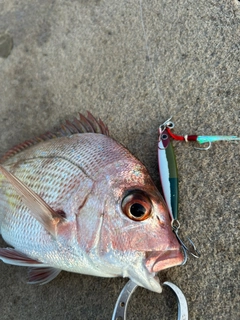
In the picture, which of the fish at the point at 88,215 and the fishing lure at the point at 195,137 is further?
the fishing lure at the point at 195,137

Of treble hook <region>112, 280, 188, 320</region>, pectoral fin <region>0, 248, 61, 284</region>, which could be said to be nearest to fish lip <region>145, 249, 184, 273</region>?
treble hook <region>112, 280, 188, 320</region>

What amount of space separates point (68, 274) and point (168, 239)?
63 cm

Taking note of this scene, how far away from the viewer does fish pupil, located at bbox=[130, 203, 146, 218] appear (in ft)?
3.53

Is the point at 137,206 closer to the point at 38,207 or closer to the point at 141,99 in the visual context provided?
the point at 38,207

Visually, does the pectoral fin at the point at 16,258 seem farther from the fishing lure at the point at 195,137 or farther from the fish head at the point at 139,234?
the fishing lure at the point at 195,137

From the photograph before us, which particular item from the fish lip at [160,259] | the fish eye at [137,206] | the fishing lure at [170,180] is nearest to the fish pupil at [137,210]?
the fish eye at [137,206]

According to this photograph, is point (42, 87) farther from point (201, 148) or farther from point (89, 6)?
point (201, 148)

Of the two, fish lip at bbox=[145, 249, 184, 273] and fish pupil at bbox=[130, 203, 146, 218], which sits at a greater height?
fish pupil at bbox=[130, 203, 146, 218]

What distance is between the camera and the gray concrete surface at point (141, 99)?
1303 mm

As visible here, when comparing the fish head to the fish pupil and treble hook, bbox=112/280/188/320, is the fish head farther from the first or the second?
treble hook, bbox=112/280/188/320

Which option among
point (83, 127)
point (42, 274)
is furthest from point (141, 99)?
point (42, 274)

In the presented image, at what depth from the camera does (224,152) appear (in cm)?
138

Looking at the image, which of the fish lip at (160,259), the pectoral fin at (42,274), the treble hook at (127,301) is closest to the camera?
the fish lip at (160,259)

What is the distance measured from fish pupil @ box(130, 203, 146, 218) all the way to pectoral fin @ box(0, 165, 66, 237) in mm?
256
